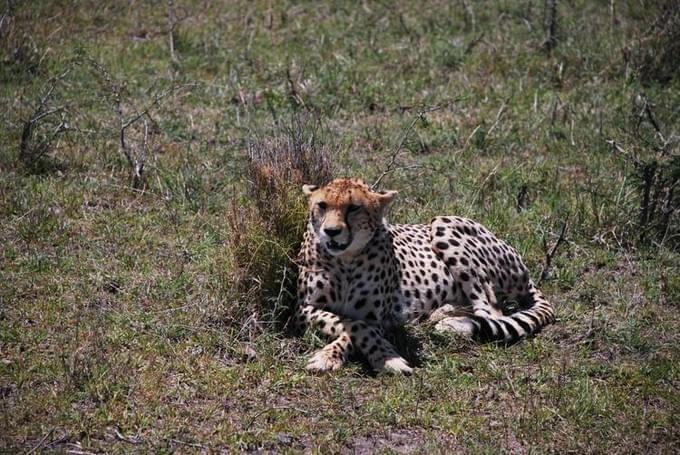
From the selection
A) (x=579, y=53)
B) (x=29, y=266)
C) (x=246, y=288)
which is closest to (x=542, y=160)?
(x=579, y=53)

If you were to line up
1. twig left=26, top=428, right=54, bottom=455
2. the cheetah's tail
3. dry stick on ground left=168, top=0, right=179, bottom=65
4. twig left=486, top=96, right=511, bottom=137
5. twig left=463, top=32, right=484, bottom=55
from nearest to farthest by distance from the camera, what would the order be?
1. twig left=26, top=428, right=54, bottom=455
2. the cheetah's tail
3. twig left=486, top=96, right=511, bottom=137
4. dry stick on ground left=168, top=0, right=179, bottom=65
5. twig left=463, top=32, right=484, bottom=55

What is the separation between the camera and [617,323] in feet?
21.0

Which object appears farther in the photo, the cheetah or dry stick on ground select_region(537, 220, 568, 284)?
dry stick on ground select_region(537, 220, 568, 284)

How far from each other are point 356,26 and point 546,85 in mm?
1943

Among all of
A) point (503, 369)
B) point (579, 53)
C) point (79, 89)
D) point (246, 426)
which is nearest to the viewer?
point (246, 426)

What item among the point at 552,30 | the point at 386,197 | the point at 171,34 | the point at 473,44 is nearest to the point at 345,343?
the point at 386,197

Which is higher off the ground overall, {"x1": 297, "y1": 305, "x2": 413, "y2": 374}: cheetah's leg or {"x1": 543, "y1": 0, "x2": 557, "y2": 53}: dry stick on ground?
{"x1": 543, "y1": 0, "x2": 557, "y2": 53}: dry stick on ground

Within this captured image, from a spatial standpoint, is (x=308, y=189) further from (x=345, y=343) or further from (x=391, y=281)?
(x=345, y=343)

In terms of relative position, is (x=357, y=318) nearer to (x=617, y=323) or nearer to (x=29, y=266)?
(x=617, y=323)

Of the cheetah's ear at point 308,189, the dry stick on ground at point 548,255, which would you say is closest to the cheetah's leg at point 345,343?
the cheetah's ear at point 308,189

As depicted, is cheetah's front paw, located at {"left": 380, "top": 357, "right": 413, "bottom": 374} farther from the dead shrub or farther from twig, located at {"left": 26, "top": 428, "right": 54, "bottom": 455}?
twig, located at {"left": 26, "top": 428, "right": 54, "bottom": 455}

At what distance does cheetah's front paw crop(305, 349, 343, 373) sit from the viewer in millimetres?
5664

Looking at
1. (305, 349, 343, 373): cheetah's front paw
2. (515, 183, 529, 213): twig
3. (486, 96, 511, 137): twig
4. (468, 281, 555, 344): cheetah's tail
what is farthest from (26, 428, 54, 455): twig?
(486, 96, 511, 137): twig

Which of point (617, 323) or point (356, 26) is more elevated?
point (356, 26)
